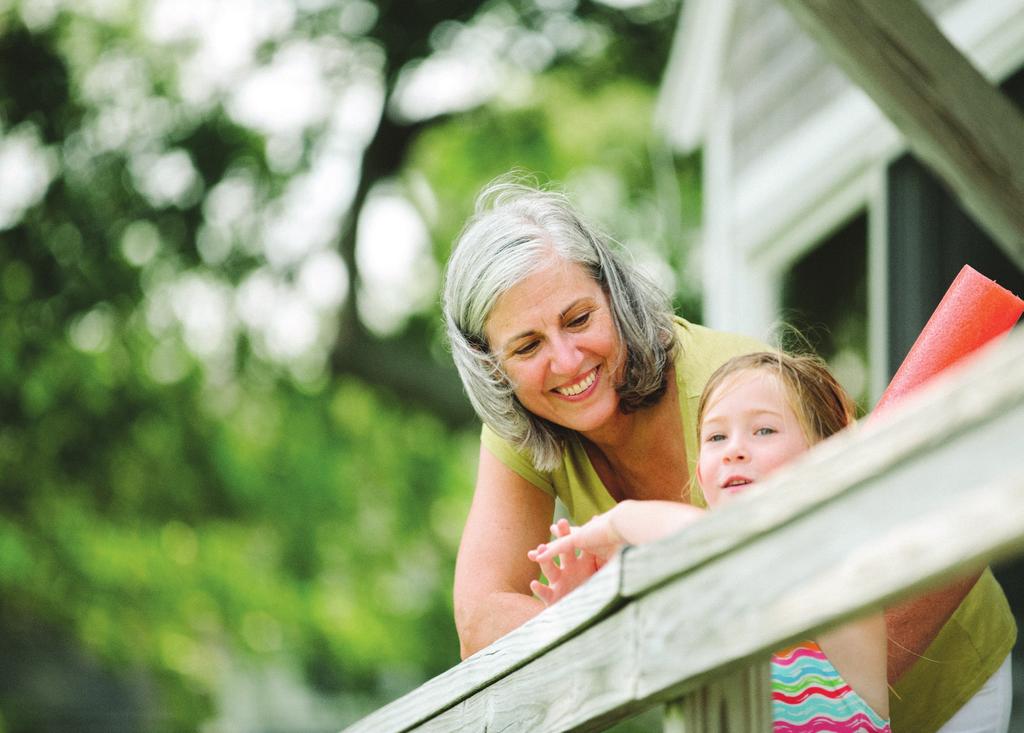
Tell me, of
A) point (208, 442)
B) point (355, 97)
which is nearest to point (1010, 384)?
point (208, 442)

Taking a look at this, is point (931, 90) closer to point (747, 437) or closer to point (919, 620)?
point (747, 437)

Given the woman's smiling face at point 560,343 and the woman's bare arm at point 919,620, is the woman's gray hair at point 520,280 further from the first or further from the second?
the woman's bare arm at point 919,620

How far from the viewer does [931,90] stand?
89.4 inches

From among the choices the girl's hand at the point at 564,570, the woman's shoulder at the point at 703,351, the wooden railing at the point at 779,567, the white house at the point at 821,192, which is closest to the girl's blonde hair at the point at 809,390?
the woman's shoulder at the point at 703,351

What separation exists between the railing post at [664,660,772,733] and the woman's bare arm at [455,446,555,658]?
0.88m

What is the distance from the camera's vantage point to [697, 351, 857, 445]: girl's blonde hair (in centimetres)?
191

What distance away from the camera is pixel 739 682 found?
1.31 metres

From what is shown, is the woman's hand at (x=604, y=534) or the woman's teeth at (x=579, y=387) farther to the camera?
the woman's teeth at (x=579, y=387)

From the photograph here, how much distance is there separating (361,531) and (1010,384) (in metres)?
12.9

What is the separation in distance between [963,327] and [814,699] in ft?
1.87

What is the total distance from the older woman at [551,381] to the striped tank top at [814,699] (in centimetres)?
45

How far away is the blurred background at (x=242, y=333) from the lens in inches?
447

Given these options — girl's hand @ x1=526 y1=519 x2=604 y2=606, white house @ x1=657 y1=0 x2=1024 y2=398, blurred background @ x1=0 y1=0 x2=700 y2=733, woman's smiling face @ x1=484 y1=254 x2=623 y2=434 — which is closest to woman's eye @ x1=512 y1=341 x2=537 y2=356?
woman's smiling face @ x1=484 y1=254 x2=623 y2=434

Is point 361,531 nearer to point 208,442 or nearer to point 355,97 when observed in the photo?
point 208,442
